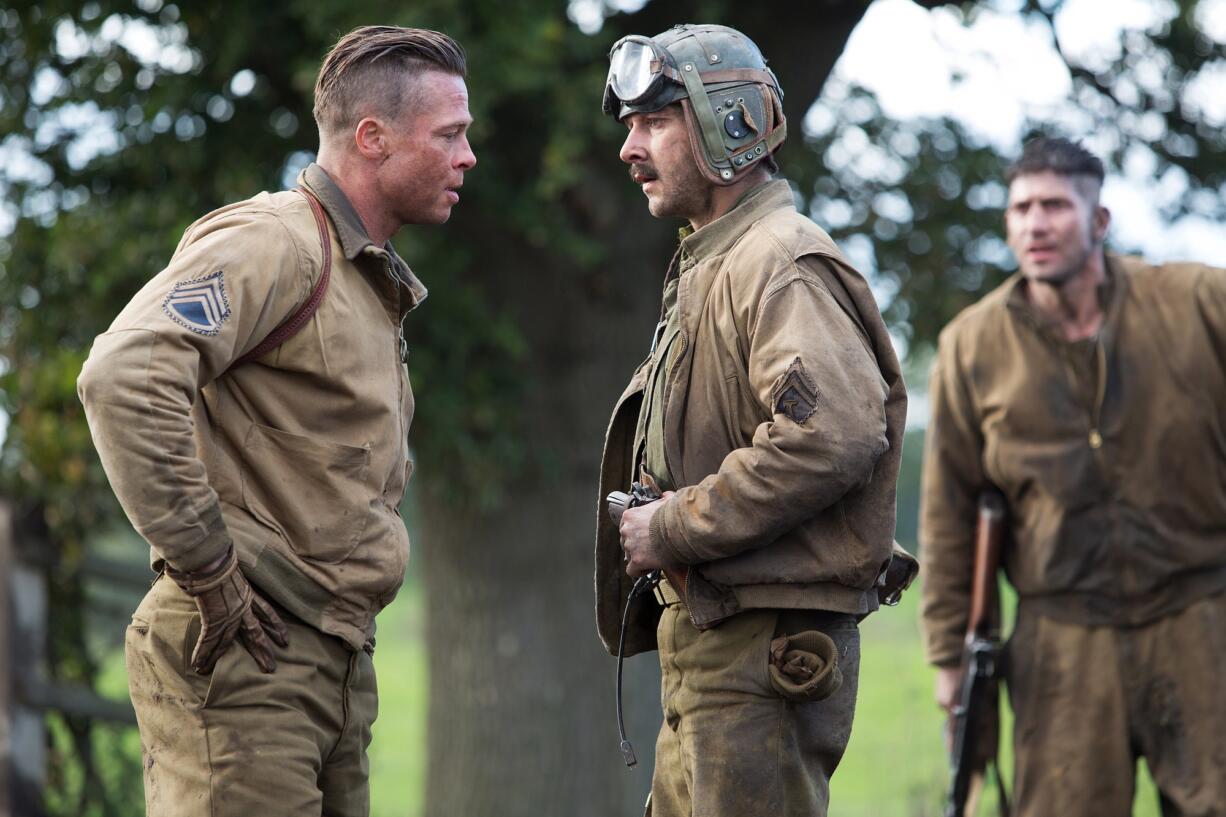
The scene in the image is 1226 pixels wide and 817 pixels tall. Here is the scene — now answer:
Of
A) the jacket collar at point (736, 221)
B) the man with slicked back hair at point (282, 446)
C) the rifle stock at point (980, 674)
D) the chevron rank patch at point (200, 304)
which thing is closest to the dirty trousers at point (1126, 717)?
the rifle stock at point (980, 674)

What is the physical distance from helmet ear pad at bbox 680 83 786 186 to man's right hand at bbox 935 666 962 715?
110 inches

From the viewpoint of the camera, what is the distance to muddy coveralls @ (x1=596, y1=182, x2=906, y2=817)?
11.1ft

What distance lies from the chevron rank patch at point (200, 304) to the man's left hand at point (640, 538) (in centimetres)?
104

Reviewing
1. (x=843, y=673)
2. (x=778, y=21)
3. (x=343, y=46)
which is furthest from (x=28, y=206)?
(x=843, y=673)

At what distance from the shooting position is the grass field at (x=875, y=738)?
9.63 m

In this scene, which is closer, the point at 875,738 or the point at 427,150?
the point at 427,150

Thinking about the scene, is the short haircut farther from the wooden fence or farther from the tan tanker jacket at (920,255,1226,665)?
the wooden fence

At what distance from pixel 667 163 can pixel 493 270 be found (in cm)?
454

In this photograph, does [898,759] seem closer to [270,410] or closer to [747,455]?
[747,455]

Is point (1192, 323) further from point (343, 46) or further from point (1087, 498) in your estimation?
point (343, 46)

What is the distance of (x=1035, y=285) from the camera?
560 centimetres

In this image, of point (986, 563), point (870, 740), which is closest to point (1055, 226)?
point (986, 563)

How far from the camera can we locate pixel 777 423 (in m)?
3.40

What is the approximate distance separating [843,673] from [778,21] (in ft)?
17.1
